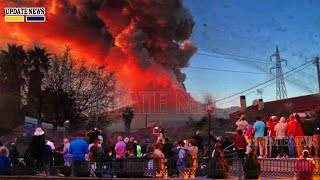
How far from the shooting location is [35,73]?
54.6 meters

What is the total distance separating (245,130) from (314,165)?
5.10 metres

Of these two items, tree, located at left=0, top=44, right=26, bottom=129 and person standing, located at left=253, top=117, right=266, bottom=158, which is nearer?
person standing, located at left=253, top=117, right=266, bottom=158

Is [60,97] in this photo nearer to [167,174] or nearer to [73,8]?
[73,8]

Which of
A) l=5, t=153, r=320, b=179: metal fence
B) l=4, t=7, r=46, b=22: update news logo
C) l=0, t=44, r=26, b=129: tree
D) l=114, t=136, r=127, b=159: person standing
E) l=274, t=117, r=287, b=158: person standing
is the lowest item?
l=5, t=153, r=320, b=179: metal fence

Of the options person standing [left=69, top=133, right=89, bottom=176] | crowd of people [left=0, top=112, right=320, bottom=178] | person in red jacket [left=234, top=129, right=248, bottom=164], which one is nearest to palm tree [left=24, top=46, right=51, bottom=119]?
crowd of people [left=0, top=112, right=320, bottom=178]

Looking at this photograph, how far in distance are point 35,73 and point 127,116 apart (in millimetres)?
12678

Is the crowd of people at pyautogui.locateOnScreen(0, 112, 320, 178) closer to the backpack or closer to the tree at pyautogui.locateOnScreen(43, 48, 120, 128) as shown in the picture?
the backpack

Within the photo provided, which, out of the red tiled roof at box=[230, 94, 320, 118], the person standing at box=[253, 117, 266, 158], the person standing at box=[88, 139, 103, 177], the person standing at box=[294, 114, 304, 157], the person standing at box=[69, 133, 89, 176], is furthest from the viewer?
the red tiled roof at box=[230, 94, 320, 118]

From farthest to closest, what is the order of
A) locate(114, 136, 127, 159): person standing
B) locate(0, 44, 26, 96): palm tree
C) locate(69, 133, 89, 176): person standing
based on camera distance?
locate(0, 44, 26, 96): palm tree
locate(114, 136, 127, 159): person standing
locate(69, 133, 89, 176): person standing

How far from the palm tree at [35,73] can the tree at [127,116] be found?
1093 centimetres

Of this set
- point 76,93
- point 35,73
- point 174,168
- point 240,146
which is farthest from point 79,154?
point 35,73

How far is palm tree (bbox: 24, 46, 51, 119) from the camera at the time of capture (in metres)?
51.7

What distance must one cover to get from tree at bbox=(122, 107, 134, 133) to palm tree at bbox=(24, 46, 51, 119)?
430 inches

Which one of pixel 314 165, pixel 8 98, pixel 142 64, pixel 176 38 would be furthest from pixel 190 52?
pixel 314 165
